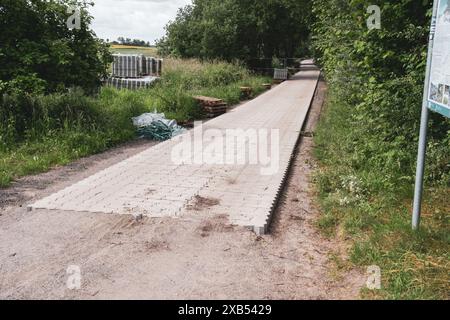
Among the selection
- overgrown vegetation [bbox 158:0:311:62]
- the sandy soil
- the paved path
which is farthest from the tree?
overgrown vegetation [bbox 158:0:311:62]

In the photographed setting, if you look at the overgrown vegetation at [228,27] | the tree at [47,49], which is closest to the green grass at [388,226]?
the tree at [47,49]

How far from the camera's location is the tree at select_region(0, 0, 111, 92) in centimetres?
966

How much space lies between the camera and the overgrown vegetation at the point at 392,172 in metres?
3.96

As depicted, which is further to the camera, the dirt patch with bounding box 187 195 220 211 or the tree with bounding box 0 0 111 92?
the tree with bounding box 0 0 111 92

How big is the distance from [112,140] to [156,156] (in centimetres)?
174

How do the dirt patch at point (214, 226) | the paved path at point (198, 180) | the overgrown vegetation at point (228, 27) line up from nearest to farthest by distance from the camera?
the dirt patch at point (214, 226) → the paved path at point (198, 180) → the overgrown vegetation at point (228, 27)

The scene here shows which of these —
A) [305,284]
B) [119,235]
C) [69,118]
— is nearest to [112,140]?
[69,118]

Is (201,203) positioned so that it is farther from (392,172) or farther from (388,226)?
(392,172)

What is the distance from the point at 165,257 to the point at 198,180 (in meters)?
2.58

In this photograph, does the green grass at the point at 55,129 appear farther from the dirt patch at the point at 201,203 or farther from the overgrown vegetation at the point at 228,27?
the overgrown vegetation at the point at 228,27

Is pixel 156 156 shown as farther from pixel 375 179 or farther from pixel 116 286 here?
pixel 116 286

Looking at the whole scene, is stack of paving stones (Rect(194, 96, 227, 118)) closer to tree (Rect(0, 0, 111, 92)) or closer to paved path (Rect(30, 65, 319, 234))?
paved path (Rect(30, 65, 319, 234))

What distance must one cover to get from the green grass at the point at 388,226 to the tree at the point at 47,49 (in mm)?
6305

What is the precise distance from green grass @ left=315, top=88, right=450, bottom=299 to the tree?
6305 mm
